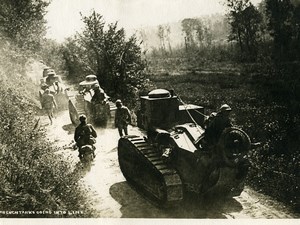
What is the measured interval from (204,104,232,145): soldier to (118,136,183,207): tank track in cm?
86

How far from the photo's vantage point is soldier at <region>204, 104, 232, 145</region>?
596 cm

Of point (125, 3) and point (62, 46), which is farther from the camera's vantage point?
point (62, 46)

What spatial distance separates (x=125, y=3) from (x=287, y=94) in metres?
6.28

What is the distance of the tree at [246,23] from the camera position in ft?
50.5

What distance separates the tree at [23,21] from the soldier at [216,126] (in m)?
10.4

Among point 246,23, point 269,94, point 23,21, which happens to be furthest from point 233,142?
point 246,23

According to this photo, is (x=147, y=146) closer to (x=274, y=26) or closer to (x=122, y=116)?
(x=122, y=116)

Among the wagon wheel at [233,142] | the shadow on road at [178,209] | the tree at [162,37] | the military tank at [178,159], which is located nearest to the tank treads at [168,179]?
the military tank at [178,159]

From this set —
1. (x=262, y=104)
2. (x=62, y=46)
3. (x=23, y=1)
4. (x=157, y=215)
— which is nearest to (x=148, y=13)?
(x=157, y=215)

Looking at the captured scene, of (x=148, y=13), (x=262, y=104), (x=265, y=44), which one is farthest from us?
(x=265, y=44)

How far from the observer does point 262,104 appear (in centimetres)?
1331

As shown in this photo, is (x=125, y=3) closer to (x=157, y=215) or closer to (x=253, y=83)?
(x=157, y=215)

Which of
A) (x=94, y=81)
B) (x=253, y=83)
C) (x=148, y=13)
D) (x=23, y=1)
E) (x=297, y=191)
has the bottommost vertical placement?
(x=297, y=191)

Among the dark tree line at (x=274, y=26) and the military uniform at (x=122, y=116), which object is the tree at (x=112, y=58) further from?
the military uniform at (x=122, y=116)
